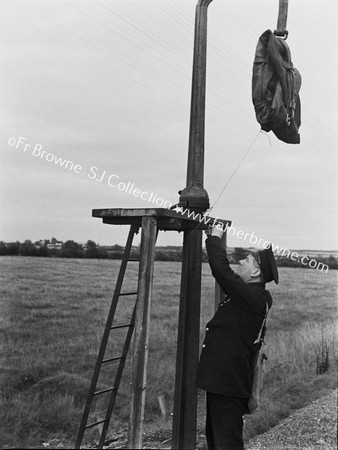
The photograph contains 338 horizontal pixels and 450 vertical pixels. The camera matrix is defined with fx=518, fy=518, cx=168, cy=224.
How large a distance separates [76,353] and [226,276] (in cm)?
254

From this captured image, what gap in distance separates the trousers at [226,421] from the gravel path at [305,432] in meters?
1.83

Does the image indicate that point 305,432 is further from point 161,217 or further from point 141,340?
point 161,217

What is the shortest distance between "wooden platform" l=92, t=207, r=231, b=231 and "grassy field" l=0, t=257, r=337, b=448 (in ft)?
7.00

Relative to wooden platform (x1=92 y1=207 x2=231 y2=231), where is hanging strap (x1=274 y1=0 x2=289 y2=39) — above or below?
above

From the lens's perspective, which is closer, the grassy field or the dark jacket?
the dark jacket

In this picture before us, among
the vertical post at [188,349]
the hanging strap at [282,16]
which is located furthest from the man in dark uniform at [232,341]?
the hanging strap at [282,16]

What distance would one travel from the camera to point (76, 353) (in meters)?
5.32

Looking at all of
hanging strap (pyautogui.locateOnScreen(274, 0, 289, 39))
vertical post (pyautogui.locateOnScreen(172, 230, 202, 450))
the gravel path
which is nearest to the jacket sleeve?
vertical post (pyautogui.locateOnScreen(172, 230, 202, 450))

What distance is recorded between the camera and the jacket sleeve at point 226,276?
11.1 ft

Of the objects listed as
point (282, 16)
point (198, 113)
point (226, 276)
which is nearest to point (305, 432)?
point (226, 276)

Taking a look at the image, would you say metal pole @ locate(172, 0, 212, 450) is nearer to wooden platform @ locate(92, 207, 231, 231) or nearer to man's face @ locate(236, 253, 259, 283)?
wooden platform @ locate(92, 207, 231, 231)

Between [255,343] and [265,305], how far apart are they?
27cm

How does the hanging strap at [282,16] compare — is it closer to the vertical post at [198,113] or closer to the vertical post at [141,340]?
the vertical post at [198,113]

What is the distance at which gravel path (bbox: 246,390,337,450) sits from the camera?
17.2ft
